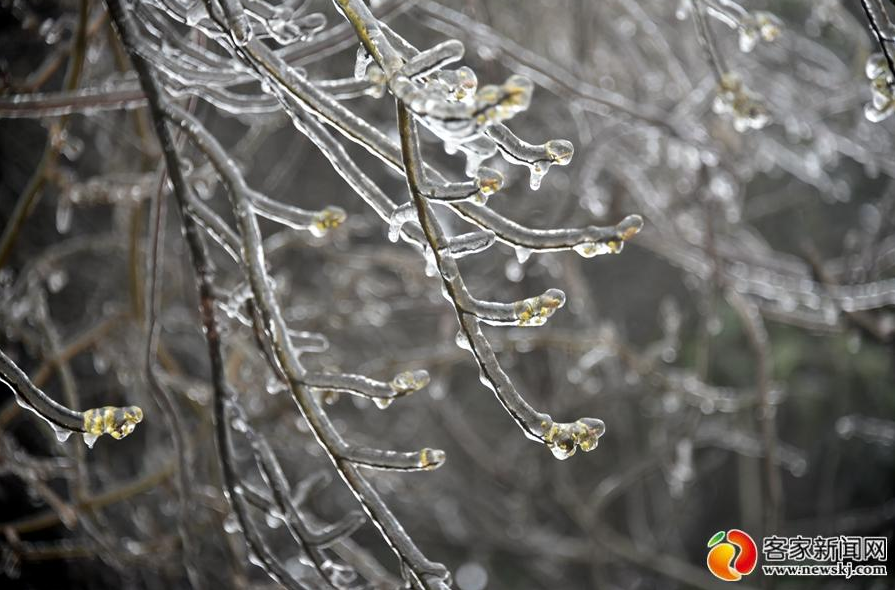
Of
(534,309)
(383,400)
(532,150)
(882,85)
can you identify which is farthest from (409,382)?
(882,85)

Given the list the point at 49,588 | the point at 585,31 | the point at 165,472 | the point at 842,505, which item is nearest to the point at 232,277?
the point at 165,472

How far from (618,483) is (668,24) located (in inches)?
67.2

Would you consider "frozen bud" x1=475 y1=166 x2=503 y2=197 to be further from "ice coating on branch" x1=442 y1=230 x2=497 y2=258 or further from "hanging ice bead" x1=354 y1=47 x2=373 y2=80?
"hanging ice bead" x1=354 y1=47 x2=373 y2=80

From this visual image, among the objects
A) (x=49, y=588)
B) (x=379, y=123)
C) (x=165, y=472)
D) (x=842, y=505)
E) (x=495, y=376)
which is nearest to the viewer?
(x=495, y=376)

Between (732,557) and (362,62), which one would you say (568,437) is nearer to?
(362,62)

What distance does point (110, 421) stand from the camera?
0.65 meters

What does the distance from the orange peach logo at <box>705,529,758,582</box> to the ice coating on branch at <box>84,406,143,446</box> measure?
77.5 inches

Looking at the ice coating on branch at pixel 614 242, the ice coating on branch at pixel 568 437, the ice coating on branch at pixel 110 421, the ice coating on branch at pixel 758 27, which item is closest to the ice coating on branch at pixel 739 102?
the ice coating on branch at pixel 758 27

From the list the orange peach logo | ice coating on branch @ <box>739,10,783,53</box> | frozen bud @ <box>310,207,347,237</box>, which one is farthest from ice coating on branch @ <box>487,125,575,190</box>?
the orange peach logo

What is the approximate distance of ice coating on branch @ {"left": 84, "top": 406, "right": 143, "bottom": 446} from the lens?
64 centimetres

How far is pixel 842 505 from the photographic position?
409cm

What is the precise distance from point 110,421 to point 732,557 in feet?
6.90

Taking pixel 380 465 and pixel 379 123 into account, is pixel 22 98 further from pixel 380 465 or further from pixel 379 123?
pixel 379 123

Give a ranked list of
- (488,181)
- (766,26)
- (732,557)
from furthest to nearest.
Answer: (732,557), (766,26), (488,181)
